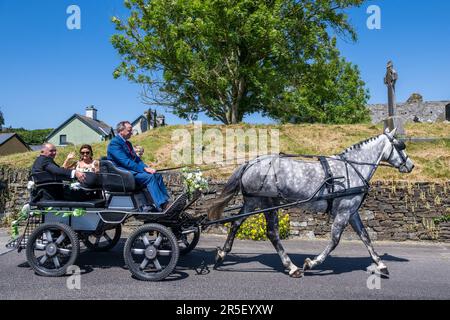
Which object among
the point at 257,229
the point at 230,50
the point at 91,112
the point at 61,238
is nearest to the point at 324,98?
Answer: the point at 230,50

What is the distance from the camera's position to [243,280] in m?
6.24

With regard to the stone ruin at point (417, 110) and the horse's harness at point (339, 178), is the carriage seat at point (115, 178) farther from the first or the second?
the stone ruin at point (417, 110)

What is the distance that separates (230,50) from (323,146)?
804 centimetres

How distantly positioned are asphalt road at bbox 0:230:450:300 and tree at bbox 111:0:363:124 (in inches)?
505

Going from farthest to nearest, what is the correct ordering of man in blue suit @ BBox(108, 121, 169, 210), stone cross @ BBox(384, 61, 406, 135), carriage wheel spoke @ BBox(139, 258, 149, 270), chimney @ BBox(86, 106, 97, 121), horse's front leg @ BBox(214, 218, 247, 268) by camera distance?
1. chimney @ BBox(86, 106, 97, 121)
2. stone cross @ BBox(384, 61, 406, 135)
3. horse's front leg @ BBox(214, 218, 247, 268)
4. man in blue suit @ BBox(108, 121, 169, 210)
5. carriage wheel spoke @ BBox(139, 258, 149, 270)

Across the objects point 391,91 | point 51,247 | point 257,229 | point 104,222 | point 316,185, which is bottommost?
point 257,229

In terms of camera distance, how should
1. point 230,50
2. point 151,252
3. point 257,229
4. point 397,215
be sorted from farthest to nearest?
1. point 230,50
2. point 397,215
3. point 257,229
4. point 151,252

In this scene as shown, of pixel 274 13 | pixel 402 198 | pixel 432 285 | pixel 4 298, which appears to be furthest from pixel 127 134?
pixel 274 13

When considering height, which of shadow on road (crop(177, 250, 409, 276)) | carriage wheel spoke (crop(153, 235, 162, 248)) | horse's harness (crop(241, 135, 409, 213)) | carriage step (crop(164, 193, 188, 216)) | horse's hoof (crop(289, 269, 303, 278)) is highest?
horse's harness (crop(241, 135, 409, 213))

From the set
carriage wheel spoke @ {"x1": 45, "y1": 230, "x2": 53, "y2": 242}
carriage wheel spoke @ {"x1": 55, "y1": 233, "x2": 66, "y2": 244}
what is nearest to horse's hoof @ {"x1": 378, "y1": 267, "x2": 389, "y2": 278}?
carriage wheel spoke @ {"x1": 55, "y1": 233, "x2": 66, "y2": 244}

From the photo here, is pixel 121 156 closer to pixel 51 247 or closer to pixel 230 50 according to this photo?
pixel 51 247

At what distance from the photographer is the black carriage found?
6176 millimetres

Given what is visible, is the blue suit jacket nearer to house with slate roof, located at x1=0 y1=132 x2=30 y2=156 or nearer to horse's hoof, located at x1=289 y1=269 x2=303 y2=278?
horse's hoof, located at x1=289 y1=269 x2=303 y2=278

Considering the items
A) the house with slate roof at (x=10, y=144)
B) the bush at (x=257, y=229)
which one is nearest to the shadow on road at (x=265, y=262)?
the bush at (x=257, y=229)
